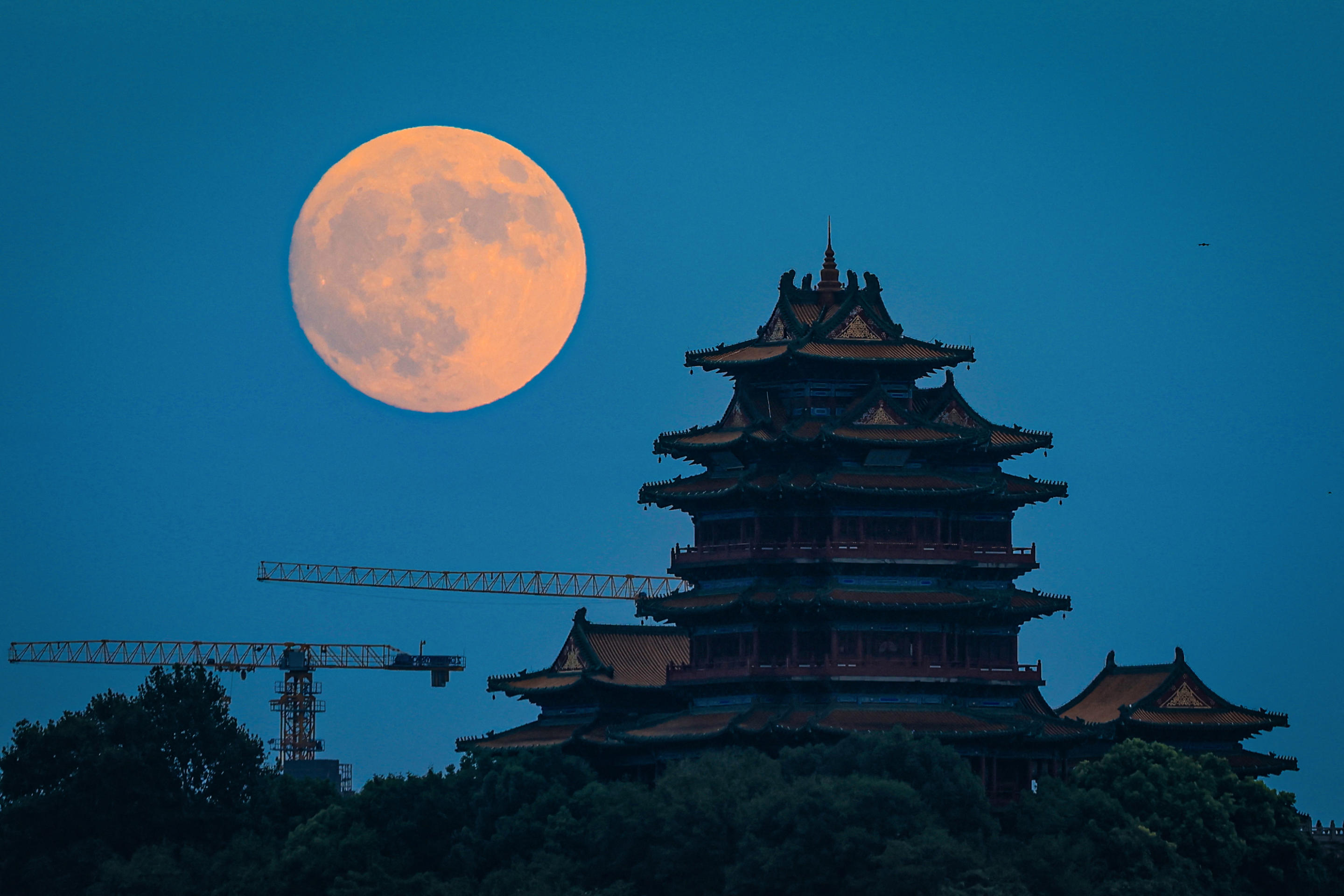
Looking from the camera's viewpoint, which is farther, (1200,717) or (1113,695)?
(1113,695)

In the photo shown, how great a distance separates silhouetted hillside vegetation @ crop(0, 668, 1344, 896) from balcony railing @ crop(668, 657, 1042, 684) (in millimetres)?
5017

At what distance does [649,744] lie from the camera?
4611 inches

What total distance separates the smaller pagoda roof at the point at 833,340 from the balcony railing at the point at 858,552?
27.9 feet

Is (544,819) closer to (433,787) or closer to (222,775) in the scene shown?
(433,787)

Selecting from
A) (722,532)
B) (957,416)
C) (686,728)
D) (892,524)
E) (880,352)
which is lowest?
(686,728)

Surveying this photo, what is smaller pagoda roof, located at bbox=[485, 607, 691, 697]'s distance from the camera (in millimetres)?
123750

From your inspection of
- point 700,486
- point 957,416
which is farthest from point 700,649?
point 957,416

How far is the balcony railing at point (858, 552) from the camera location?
115 meters

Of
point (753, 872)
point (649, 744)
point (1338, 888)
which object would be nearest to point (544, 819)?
point (649, 744)

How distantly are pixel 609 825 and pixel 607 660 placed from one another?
721 inches

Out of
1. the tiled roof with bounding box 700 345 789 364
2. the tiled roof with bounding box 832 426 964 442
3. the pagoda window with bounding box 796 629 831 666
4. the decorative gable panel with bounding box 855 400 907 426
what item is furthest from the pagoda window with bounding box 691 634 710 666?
the tiled roof with bounding box 700 345 789 364

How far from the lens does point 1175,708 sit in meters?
122

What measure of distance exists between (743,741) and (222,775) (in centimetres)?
2837

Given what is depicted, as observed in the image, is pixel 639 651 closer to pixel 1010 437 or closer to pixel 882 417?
pixel 882 417
